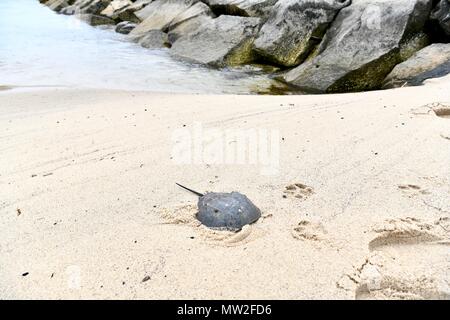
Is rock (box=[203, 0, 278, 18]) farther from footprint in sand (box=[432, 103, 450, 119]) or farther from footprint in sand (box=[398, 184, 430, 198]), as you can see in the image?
footprint in sand (box=[398, 184, 430, 198])

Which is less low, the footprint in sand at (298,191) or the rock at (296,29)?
the rock at (296,29)

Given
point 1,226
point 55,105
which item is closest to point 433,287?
point 1,226

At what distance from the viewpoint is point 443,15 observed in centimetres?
662

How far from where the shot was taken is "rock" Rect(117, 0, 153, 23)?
13.9 meters

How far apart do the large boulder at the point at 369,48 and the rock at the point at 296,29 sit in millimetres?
721

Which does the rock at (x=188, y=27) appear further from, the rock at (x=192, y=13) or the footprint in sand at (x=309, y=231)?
the footprint in sand at (x=309, y=231)

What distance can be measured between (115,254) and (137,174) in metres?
1.00

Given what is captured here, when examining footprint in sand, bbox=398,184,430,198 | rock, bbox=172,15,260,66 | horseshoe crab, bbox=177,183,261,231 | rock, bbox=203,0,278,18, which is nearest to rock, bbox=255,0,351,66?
rock, bbox=172,15,260,66

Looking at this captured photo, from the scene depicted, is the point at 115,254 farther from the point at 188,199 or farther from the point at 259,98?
the point at 259,98

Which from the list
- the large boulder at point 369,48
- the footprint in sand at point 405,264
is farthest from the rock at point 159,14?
the footprint in sand at point 405,264

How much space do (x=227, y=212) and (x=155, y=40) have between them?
9.29m

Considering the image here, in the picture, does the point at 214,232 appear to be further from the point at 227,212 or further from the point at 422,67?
the point at 422,67

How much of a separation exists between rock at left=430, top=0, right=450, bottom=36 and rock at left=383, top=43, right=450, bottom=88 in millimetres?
320

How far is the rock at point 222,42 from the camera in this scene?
8.57 meters
